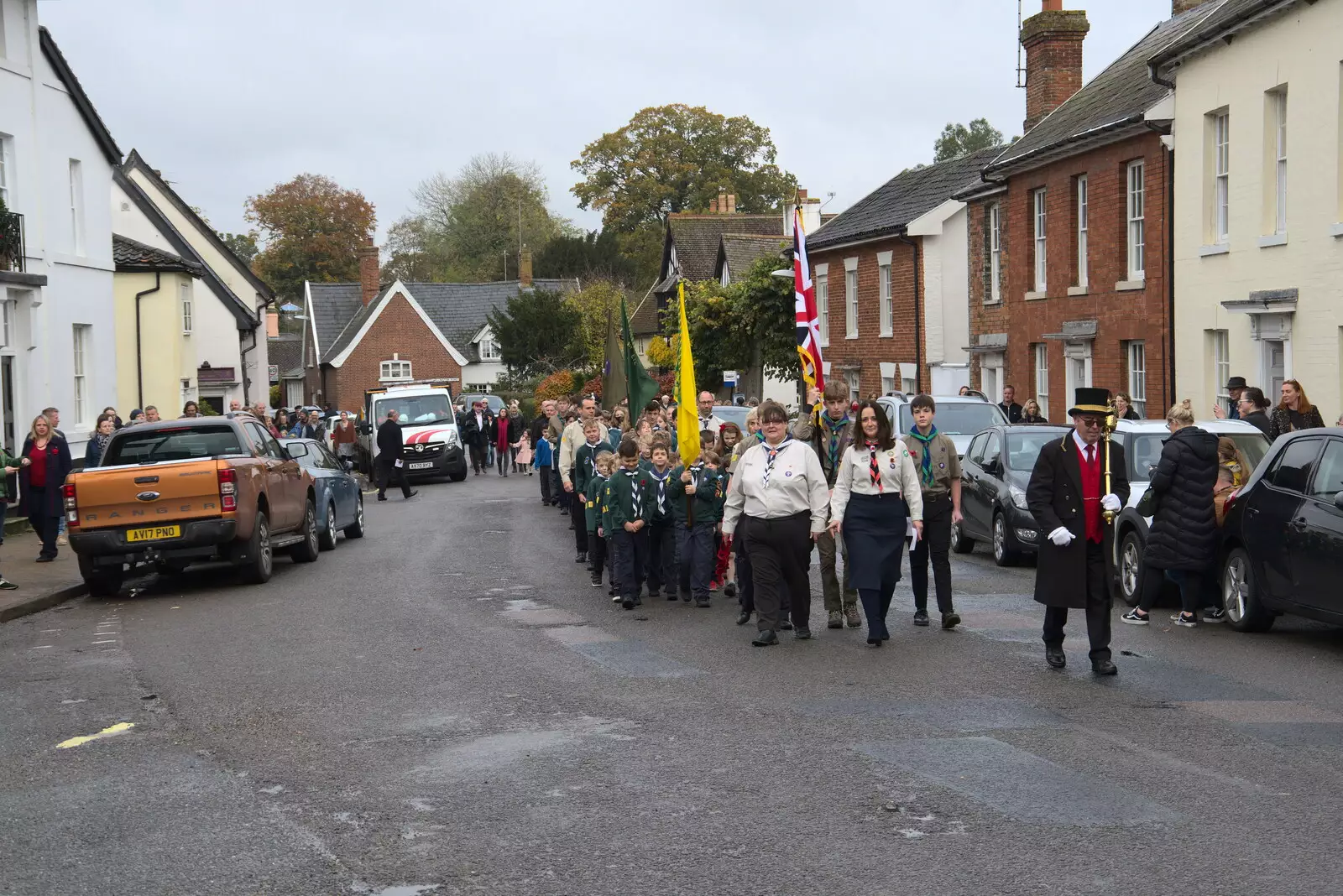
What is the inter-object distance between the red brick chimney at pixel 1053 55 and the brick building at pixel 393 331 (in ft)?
140

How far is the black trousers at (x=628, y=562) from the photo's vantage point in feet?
44.4

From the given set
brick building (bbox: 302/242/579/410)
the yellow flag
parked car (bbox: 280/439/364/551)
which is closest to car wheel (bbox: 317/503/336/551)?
parked car (bbox: 280/439/364/551)

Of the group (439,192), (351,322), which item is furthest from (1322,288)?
(439,192)

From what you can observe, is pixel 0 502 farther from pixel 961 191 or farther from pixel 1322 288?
pixel 961 191

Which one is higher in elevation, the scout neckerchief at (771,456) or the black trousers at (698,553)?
the scout neckerchief at (771,456)

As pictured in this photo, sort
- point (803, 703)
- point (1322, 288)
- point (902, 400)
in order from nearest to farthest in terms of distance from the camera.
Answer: point (803, 703)
point (1322, 288)
point (902, 400)

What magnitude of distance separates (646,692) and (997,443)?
30.2 feet

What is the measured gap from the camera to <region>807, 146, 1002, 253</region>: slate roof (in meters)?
37.8

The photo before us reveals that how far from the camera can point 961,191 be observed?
33.9m

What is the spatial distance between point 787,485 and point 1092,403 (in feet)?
7.47

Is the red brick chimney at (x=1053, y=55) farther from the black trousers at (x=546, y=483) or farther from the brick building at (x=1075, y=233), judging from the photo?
the black trousers at (x=546, y=483)

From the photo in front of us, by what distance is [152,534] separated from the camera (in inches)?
616

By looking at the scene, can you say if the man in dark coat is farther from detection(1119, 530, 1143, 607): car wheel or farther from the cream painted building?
detection(1119, 530, 1143, 607): car wheel

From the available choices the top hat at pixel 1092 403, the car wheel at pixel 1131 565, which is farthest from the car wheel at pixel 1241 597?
the top hat at pixel 1092 403
